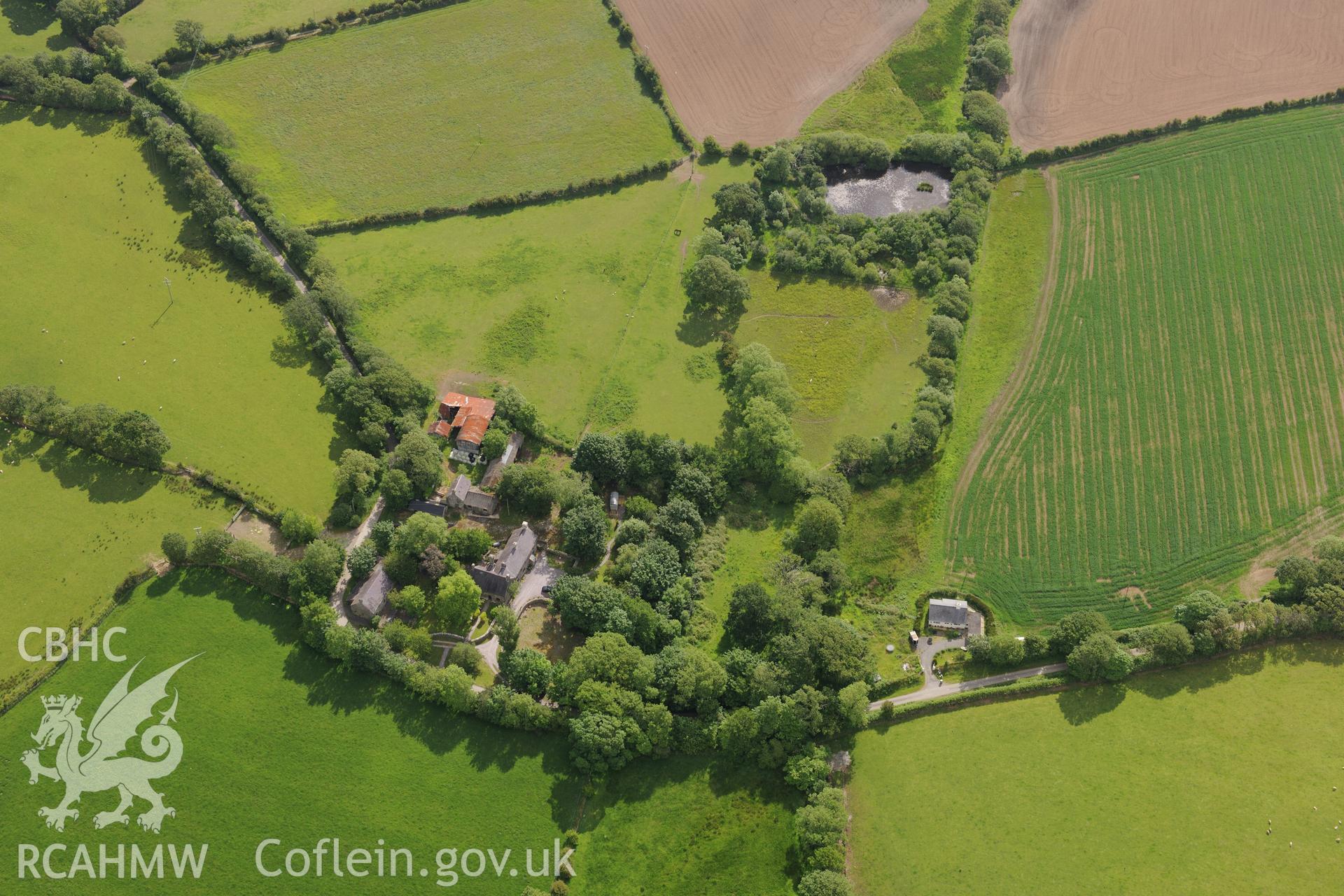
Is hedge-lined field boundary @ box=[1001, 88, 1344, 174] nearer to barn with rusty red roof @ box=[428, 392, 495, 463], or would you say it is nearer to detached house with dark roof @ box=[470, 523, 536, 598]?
barn with rusty red roof @ box=[428, 392, 495, 463]

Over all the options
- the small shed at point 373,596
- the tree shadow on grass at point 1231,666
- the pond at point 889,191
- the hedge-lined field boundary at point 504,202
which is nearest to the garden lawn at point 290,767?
the small shed at point 373,596

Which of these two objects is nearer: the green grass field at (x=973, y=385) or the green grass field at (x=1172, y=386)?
the green grass field at (x=1172, y=386)

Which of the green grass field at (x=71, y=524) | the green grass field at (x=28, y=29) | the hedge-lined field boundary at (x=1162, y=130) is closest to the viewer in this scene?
the green grass field at (x=71, y=524)

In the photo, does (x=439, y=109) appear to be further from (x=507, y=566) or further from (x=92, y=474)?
(x=507, y=566)

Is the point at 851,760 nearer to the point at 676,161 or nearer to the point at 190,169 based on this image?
the point at 676,161

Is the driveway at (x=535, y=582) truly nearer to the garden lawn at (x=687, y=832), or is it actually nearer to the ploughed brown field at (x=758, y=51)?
the garden lawn at (x=687, y=832)

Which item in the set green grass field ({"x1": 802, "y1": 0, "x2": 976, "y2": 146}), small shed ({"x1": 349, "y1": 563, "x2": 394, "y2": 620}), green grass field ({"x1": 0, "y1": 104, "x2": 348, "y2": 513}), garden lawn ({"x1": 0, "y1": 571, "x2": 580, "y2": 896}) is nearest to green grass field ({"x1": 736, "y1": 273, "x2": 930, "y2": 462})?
green grass field ({"x1": 802, "y1": 0, "x2": 976, "y2": 146})

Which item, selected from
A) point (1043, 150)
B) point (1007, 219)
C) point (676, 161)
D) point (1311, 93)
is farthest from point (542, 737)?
point (1311, 93)
